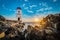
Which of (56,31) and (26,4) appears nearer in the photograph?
(56,31)

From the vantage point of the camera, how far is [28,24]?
293 centimetres

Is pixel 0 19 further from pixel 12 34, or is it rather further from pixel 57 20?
pixel 57 20

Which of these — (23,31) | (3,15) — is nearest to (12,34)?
(23,31)

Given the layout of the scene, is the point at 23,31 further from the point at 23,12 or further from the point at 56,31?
the point at 56,31

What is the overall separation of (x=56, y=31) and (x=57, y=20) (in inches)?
8.2

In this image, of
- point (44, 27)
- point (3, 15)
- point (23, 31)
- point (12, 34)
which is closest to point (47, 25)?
point (44, 27)

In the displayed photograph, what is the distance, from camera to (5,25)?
297cm

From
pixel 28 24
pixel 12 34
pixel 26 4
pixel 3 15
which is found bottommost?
pixel 12 34

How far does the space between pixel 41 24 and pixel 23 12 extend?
1.39 ft

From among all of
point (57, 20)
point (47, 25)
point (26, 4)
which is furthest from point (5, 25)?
point (57, 20)

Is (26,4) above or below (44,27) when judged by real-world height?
above

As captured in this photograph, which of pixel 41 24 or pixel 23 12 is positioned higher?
pixel 23 12

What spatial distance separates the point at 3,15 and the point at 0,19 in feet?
0.32

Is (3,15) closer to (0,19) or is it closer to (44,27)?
(0,19)
